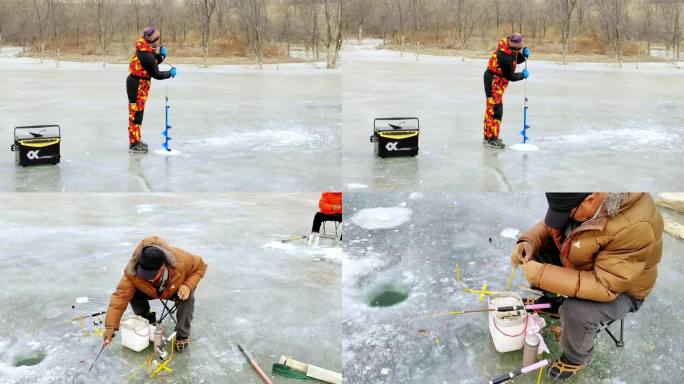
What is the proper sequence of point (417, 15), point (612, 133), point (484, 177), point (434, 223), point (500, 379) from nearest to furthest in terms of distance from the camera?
point (500, 379), point (434, 223), point (484, 177), point (612, 133), point (417, 15)

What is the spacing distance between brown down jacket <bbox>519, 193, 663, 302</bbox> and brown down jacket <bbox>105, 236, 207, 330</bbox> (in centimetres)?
204

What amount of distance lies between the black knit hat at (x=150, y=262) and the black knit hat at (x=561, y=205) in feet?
7.01

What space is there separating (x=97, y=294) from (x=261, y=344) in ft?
4.76

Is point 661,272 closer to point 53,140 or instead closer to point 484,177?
point 484,177

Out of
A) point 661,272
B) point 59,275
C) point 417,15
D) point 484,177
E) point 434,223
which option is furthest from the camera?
point 417,15

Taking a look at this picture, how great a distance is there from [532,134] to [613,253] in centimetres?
564

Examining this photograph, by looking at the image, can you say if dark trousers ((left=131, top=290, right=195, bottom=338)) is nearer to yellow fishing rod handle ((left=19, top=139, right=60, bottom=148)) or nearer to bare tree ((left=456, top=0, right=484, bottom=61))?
yellow fishing rod handle ((left=19, top=139, right=60, bottom=148))

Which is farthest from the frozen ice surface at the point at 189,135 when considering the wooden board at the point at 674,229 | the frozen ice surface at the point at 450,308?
the wooden board at the point at 674,229

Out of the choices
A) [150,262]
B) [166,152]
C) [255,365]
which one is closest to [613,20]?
[166,152]

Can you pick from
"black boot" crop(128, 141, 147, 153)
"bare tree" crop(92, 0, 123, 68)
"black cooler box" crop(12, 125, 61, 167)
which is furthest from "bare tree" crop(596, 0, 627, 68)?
"black cooler box" crop(12, 125, 61, 167)

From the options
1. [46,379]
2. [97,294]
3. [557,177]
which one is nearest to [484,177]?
[557,177]

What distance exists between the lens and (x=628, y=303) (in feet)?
11.0

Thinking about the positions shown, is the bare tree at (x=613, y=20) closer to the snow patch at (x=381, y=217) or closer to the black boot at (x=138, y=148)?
the black boot at (x=138, y=148)

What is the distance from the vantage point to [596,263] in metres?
3.23
